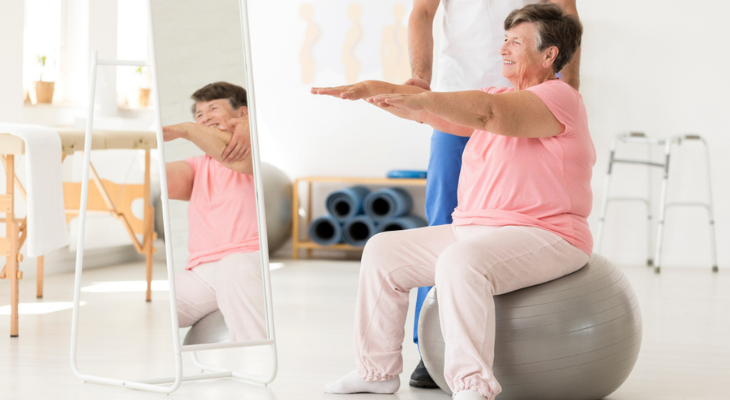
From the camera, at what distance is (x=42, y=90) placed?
4.84 meters

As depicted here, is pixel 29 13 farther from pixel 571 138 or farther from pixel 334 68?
pixel 571 138

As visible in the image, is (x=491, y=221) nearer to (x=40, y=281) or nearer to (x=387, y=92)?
(x=387, y=92)

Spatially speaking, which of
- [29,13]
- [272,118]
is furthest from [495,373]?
[272,118]

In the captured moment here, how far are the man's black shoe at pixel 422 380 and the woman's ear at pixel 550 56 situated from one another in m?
0.91

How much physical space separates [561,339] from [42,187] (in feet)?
6.46

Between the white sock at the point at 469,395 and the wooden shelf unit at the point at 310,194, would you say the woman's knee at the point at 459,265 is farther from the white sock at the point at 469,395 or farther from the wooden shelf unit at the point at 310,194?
the wooden shelf unit at the point at 310,194

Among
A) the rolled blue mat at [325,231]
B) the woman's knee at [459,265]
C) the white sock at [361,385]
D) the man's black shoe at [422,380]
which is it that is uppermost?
the woman's knee at [459,265]

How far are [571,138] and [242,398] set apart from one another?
42.6 inches

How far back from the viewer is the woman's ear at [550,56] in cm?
205

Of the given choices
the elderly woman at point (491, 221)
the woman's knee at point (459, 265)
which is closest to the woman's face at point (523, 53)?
the elderly woman at point (491, 221)

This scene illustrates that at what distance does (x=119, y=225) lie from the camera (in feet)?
13.5

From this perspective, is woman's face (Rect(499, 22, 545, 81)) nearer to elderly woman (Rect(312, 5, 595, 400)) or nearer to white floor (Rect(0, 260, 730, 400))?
elderly woman (Rect(312, 5, 595, 400))

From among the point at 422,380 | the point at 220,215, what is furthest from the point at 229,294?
the point at 422,380

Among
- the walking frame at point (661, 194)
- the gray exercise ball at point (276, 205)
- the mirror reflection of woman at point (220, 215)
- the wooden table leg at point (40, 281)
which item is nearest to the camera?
the mirror reflection of woman at point (220, 215)
